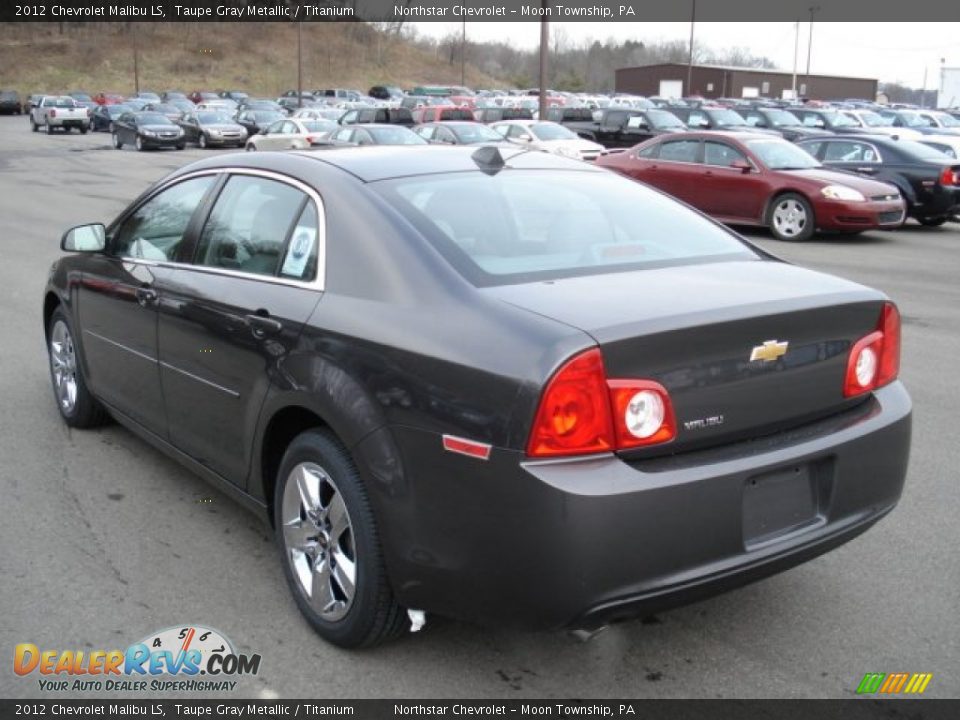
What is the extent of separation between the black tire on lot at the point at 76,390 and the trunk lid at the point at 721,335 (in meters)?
3.27

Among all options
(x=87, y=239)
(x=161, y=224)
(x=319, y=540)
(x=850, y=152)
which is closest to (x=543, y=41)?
(x=850, y=152)

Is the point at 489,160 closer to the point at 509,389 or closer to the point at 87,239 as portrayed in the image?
the point at 509,389

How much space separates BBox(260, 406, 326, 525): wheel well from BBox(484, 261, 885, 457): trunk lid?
868 mm

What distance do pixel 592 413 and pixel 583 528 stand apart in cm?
31

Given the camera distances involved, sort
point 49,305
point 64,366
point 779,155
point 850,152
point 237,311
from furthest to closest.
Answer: point 850,152 → point 779,155 → point 49,305 → point 64,366 → point 237,311

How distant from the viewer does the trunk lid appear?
2.83 m

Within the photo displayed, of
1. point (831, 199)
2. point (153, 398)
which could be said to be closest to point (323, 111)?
point (831, 199)

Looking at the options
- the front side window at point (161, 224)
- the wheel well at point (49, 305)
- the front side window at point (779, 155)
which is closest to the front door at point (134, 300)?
the front side window at point (161, 224)

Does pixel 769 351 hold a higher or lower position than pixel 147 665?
higher

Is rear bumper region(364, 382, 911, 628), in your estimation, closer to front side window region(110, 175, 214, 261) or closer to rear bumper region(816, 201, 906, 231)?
front side window region(110, 175, 214, 261)

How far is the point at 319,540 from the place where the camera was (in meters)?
3.44

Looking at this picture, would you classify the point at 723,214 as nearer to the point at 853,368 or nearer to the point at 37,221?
the point at 37,221

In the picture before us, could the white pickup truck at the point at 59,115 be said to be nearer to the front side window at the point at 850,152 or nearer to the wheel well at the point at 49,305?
the front side window at the point at 850,152

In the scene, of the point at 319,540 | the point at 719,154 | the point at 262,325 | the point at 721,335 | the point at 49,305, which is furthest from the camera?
the point at 719,154
